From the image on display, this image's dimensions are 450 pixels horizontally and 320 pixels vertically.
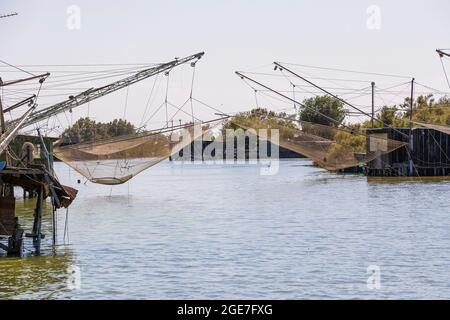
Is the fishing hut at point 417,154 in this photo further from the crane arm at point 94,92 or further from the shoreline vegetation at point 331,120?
the crane arm at point 94,92

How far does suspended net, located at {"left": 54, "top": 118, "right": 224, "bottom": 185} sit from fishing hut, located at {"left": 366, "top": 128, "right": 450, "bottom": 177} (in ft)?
91.0

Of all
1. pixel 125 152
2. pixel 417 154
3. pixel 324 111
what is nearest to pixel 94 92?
pixel 125 152

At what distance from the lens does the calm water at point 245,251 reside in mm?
21594

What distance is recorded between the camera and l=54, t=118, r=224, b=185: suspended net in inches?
1663

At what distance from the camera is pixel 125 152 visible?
147ft

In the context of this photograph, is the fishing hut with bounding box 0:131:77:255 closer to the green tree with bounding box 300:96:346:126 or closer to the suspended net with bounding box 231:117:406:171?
the suspended net with bounding box 231:117:406:171

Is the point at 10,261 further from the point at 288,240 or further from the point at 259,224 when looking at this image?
the point at 259,224

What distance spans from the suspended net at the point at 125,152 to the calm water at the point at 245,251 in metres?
2.09

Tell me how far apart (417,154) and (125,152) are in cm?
3222

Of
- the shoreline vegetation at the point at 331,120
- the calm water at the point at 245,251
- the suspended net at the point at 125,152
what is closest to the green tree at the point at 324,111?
the shoreline vegetation at the point at 331,120

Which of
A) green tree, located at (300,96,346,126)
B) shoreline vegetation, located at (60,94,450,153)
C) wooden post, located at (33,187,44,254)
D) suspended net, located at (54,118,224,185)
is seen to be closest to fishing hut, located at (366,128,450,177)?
shoreline vegetation, located at (60,94,450,153)

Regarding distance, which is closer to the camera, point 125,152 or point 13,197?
point 13,197

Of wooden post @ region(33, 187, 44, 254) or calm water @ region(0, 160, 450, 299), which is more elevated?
wooden post @ region(33, 187, 44, 254)

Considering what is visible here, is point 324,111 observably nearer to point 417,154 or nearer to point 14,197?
point 417,154
